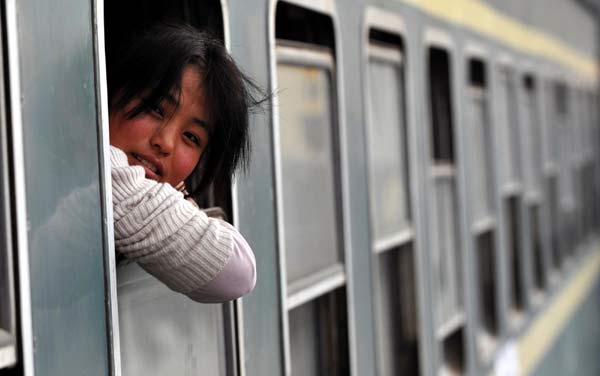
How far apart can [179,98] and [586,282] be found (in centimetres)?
783

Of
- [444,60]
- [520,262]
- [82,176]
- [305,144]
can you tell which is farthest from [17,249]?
[520,262]

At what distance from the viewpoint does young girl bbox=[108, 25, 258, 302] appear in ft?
5.50

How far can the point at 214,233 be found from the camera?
1.69 m

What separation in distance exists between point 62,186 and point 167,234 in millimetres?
177

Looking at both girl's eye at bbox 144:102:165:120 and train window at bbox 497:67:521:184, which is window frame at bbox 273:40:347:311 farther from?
train window at bbox 497:67:521:184

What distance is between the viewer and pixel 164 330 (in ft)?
6.82

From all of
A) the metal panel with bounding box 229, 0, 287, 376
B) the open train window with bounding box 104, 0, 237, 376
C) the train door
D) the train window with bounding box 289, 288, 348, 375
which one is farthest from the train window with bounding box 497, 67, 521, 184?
the train door

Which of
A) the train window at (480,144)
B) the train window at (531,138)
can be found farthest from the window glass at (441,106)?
the train window at (531,138)

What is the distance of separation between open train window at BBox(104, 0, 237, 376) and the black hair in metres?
0.07

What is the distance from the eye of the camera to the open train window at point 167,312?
1.95m

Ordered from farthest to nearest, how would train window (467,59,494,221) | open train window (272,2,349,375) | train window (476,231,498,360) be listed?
train window (476,231,498,360)
train window (467,59,494,221)
open train window (272,2,349,375)

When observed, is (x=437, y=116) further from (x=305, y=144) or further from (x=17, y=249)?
(x=17, y=249)

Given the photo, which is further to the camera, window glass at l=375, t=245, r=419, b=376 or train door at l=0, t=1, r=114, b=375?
window glass at l=375, t=245, r=419, b=376

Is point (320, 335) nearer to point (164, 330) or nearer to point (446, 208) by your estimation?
point (164, 330)
